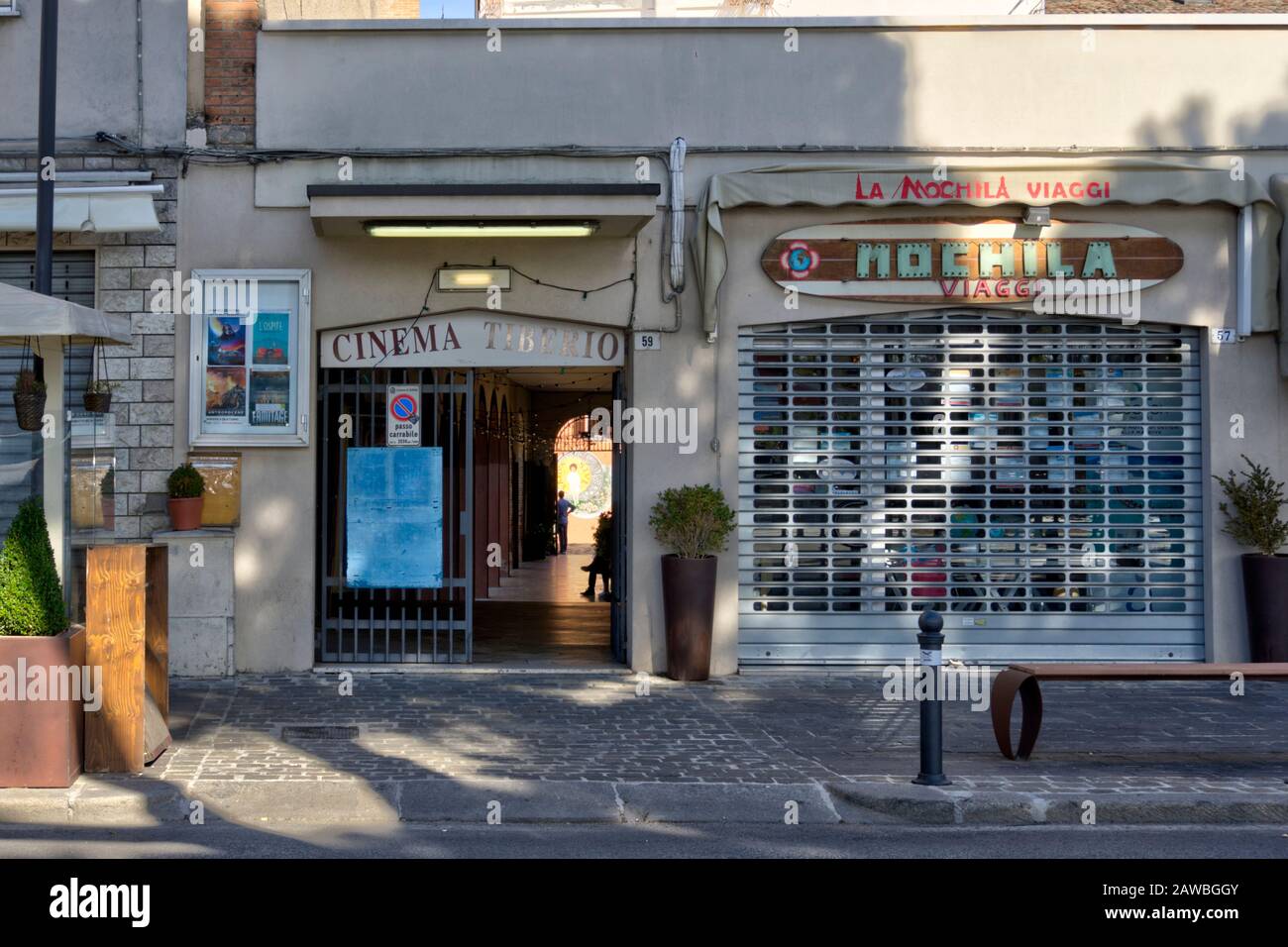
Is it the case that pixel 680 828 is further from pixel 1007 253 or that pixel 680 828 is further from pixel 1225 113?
pixel 1225 113

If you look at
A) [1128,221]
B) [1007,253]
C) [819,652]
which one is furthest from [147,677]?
[1128,221]

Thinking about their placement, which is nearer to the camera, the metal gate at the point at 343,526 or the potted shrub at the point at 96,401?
the potted shrub at the point at 96,401

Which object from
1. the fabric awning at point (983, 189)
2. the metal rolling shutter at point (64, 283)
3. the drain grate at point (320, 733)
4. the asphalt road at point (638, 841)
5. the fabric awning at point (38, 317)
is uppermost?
the fabric awning at point (983, 189)

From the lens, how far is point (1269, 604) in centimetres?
1145

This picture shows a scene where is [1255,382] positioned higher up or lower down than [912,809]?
higher up

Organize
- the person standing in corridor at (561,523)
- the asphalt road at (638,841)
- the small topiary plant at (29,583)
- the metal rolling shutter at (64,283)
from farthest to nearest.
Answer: the person standing in corridor at (561,523) < the metal rolling shutter at (64,283) < the small topiary plant at (29,583) < the asphalt road at (638,841)

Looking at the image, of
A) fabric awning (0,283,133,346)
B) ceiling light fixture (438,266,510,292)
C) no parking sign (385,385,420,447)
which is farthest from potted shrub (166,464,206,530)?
fabric awning (0,283,133,346)

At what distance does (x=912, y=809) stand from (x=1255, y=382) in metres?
6.74

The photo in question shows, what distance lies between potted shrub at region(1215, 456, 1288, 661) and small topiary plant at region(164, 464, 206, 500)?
9350 millimetres

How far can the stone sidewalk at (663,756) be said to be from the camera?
733cm

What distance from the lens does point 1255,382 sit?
38.8 ft

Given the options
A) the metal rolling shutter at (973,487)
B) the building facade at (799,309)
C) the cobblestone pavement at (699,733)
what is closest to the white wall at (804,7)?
the building facade at (799,309)

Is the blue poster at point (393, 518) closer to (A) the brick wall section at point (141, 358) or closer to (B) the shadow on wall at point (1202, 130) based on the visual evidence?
(A) the brick wall section at point (141, 358)

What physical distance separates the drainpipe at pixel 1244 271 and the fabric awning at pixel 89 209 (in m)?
9.84
